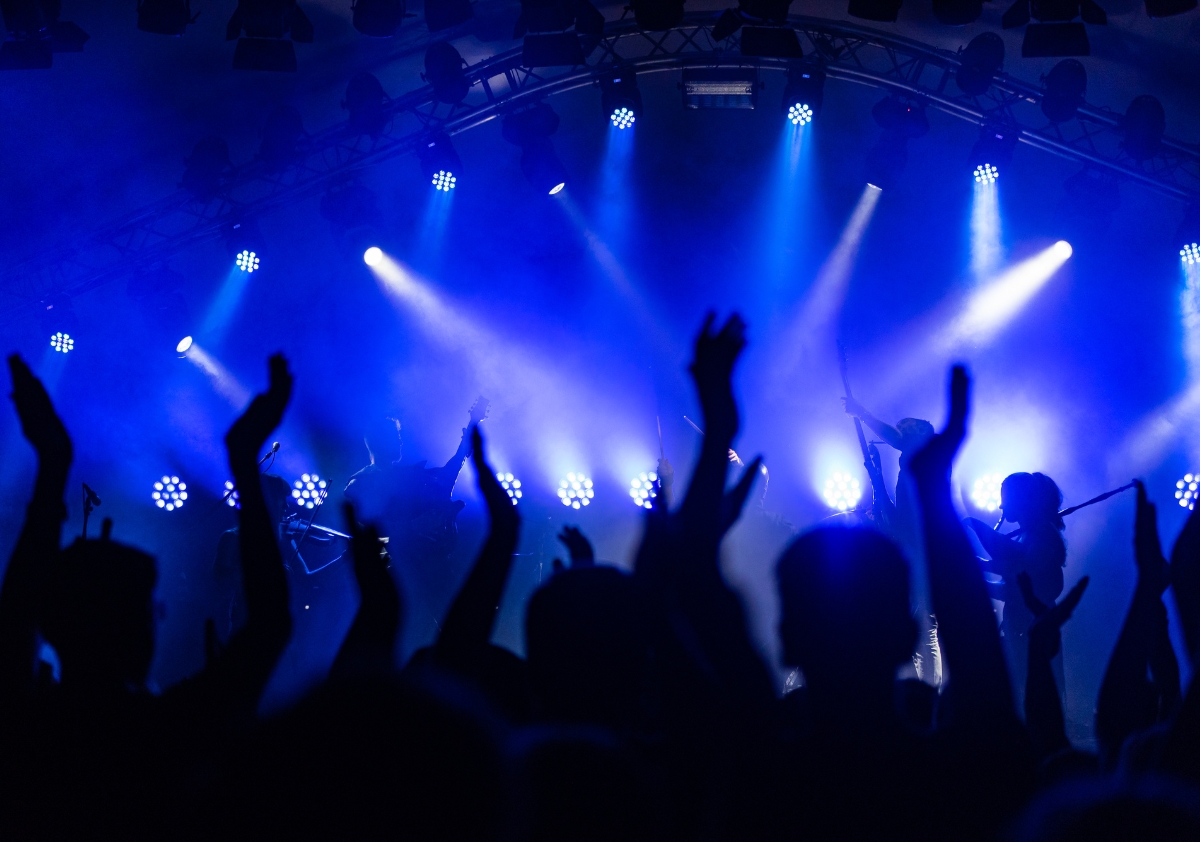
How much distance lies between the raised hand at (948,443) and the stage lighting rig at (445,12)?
17.3 ft

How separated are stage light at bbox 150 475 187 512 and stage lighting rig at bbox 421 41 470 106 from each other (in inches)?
178

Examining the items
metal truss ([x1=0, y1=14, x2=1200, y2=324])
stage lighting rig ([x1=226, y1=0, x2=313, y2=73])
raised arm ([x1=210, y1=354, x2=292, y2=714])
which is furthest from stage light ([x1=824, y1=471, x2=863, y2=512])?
raised arm ([x1=210, y1=354, x2=292, y2=714])

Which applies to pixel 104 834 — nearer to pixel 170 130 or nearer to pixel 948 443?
pixel 948 443

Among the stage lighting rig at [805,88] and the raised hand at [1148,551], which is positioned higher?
the stage lighting rig at [805,88]

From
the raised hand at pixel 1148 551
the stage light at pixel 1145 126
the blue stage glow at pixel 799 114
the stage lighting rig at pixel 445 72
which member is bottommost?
the raised hand at pixel 1148 551

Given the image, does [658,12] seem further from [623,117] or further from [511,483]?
[511,483]

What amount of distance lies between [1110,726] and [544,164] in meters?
6.48

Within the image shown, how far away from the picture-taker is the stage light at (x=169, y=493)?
772 cm

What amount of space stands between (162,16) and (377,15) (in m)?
1.41

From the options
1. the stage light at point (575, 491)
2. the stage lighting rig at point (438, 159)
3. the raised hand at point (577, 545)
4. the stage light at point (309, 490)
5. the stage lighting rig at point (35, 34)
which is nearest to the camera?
the raised hand at point (577, 545)

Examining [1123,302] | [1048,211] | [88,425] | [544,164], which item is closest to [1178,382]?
[1123,302]

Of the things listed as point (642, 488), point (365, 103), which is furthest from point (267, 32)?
point (642, 488)

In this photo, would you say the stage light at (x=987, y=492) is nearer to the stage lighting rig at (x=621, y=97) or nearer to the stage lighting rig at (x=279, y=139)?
the stage lighting rig at (x=621, y=97)

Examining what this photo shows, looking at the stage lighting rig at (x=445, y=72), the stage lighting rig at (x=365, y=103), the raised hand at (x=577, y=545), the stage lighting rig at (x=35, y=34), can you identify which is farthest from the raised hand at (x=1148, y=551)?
the stage lighting rig at (x=35, y=34)
